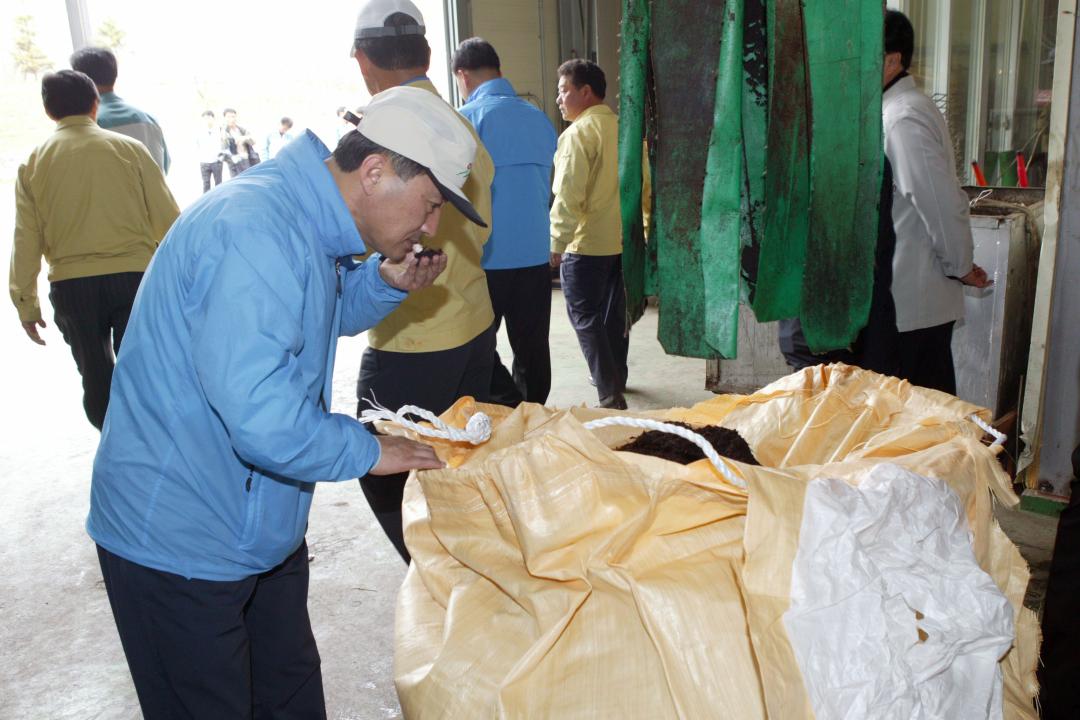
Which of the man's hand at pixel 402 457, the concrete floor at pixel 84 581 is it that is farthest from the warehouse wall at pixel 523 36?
the man's hand at pixel 402 457

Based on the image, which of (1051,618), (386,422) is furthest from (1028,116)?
(386,422)

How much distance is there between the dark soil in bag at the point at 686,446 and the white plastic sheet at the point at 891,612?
0.86 feet

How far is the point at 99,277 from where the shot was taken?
3.55 metres

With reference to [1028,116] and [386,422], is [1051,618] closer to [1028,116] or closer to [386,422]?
[386,422]

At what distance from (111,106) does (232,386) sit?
12.1ft

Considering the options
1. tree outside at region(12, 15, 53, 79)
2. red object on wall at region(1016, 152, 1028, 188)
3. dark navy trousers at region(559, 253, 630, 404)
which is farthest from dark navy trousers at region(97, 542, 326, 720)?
tree outside at region(12, 15, 53, 79)

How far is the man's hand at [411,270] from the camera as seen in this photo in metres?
1.84

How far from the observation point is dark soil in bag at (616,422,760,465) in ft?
4.93

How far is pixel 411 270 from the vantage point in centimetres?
183

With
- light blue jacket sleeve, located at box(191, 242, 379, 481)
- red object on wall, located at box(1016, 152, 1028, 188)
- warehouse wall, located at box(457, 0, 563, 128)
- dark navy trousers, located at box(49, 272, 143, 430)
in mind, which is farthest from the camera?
warehouse wall, located at box(457, 0, 563, 128)

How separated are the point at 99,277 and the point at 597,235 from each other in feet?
7.34

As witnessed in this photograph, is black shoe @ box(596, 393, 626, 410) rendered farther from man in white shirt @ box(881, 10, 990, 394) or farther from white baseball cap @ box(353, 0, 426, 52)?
white baseball cap @ box(353, 0, 426, 52)

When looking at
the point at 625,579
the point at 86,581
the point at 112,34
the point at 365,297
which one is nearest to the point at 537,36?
the point at 112,34

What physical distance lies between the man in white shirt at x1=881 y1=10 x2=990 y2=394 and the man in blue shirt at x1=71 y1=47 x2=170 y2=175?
3.29m
